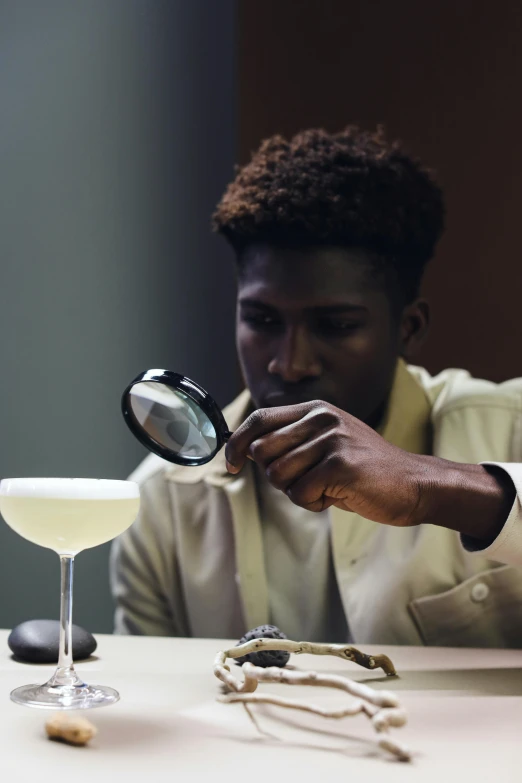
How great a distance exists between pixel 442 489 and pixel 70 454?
5.40ft

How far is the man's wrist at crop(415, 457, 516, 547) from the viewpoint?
119cm

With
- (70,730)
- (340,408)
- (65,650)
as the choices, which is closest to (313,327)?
(340,408)

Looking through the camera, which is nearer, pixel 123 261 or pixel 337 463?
pixel 337 463

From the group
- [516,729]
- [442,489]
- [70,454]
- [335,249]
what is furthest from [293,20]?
[516,729]

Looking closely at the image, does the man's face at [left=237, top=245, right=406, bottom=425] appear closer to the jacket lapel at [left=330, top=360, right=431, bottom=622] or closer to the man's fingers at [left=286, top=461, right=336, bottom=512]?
the jacket lapel at [left=330, top=360, right=431, bottom=622]

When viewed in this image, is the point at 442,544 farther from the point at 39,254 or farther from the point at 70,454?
the point at 39,254

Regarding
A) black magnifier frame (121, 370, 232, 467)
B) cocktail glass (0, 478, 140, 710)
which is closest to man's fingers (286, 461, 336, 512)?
black magnifier frame (121, 370, 232, 467)

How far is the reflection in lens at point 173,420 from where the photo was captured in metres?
1.22

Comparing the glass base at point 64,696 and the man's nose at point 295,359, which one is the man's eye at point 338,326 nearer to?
the man's nose at point 295,359

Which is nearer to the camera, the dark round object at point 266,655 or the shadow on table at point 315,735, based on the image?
the shadow on table at point 315,735

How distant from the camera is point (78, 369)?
2.63 metres

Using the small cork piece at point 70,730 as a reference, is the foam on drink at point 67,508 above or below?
above

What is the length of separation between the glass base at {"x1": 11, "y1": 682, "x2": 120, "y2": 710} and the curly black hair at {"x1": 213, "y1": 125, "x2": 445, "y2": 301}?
0.98 m

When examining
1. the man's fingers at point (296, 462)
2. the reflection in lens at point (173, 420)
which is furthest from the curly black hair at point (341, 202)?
the man's fingers at point (296, 462)
